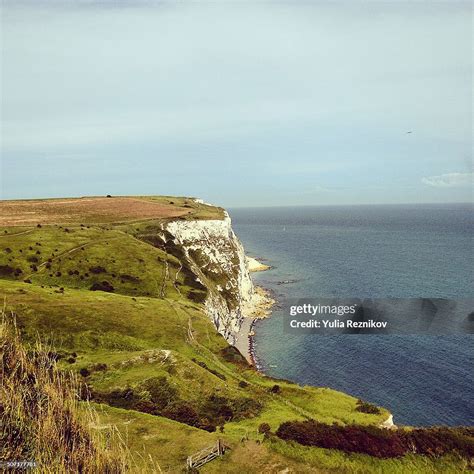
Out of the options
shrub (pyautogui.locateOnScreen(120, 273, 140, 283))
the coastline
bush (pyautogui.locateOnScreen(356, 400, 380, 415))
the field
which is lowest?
the coastline

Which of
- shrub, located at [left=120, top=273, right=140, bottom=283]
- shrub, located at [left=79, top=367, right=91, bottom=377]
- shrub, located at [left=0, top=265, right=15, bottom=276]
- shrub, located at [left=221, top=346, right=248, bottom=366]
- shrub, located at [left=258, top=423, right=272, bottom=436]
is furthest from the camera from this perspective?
shrub, located at [left=120, top=273, right=140, bottom=283]

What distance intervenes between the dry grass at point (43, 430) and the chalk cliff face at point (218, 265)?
92.2m

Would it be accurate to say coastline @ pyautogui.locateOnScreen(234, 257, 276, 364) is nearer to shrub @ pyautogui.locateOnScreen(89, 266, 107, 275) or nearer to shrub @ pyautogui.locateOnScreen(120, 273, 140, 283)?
shrub @ pyautogui.locateOnScreen(120, 273, 140, 283)

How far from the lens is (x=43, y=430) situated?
14703mm

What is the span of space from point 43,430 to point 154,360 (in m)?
46.4

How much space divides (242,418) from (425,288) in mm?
129084

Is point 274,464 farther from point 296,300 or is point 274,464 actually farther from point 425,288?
point 425,288

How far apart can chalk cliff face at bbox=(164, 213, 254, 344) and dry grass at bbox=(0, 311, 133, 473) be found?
92.2 m

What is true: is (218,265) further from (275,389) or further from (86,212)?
(275,389)

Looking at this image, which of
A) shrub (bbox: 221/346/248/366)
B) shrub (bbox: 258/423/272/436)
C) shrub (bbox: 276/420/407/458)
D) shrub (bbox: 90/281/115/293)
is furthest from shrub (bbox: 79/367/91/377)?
shrub (bbox: 90/281/115/293)

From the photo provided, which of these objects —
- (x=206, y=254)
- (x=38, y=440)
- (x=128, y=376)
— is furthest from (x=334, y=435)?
(x=206, y=254)

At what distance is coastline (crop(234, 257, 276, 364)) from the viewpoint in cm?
10662

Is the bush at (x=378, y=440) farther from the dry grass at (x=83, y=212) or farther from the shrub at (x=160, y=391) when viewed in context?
the dry grass at (x=83, y=212)

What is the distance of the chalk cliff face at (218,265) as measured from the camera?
11688 cm
